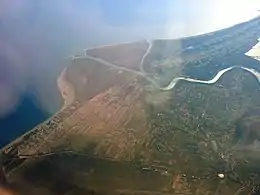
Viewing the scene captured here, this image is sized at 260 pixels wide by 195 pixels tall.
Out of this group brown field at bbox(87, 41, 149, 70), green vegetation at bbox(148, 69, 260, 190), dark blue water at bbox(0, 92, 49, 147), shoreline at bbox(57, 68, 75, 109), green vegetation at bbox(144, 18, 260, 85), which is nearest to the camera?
green vegetation at bbox(148, 69, 260, 190)

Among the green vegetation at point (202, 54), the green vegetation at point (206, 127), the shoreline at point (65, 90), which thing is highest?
the green vegetation at point (202, 54)

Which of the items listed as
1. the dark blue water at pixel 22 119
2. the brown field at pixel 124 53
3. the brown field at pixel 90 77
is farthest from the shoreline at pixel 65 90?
the brown field at pixel 124 53

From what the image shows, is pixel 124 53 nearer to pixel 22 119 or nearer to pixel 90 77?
pixel 90 77

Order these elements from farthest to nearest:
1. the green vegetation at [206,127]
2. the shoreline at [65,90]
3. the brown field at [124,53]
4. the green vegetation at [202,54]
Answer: the brown field at [124,53]
the green vegetation at [202,54]
the shoreline at [65,90]
the green vegetation at [206,127]

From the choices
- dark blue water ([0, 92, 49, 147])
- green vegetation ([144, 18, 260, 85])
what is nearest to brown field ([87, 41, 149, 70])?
green vegetation ([144, 18, 260, 85])

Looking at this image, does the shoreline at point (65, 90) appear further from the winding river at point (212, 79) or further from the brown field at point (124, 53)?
the winding river at point (212, 79)

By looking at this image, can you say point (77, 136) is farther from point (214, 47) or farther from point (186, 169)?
point (214, 47)

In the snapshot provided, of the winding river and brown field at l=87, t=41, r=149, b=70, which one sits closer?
the winding river

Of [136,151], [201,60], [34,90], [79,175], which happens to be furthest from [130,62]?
[79,175]

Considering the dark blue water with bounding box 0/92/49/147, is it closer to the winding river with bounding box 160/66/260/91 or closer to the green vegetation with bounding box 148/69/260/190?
the green vegetation with bounding box 148/69/260/190
